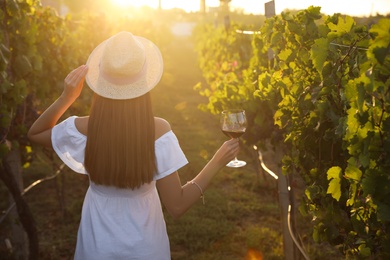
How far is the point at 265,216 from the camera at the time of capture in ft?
19.5

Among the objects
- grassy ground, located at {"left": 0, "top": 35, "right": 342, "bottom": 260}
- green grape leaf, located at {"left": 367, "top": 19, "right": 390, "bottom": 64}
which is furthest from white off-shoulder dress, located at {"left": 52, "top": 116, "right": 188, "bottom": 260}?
grassy ground, located at {"left": 0, "top": 35, "right": 342, "bottom": 260}

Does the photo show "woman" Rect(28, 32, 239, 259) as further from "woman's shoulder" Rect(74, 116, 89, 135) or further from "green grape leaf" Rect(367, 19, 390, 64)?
"green grape leaf" Rect(367, 19, 390, 64)

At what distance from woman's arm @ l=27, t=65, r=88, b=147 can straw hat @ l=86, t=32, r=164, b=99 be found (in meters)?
0.06

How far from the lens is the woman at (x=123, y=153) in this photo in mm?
2082

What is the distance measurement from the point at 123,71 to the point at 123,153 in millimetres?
349

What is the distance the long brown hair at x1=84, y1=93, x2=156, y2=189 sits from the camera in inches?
81.7

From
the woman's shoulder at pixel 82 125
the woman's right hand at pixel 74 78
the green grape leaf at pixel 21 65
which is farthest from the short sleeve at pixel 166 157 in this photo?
the green grape leaf at pixel 21 65

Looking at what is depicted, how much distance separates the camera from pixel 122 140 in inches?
81.8

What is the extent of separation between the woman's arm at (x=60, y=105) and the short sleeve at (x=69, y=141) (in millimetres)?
51

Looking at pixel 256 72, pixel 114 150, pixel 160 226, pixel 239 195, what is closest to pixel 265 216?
pixel 239 195

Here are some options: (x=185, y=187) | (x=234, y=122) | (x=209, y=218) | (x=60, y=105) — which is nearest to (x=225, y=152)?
(x=185, y=187)

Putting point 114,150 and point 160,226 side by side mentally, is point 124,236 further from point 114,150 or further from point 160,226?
point 114,150

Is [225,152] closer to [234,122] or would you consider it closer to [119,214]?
[234,122]

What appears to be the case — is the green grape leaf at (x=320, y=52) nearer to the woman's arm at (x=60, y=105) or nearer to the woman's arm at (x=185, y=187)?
the woman's arm at (x=185, y=187)
